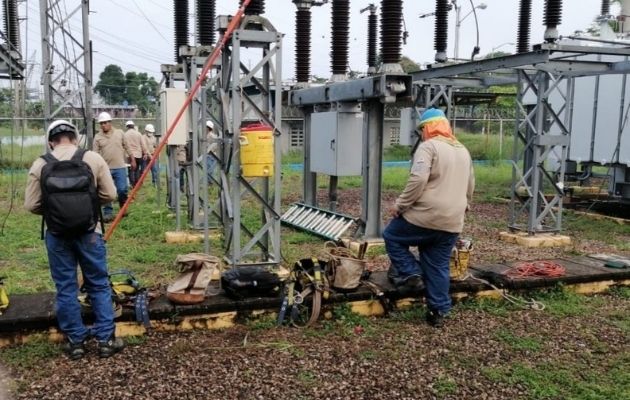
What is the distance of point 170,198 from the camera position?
13.2 metres

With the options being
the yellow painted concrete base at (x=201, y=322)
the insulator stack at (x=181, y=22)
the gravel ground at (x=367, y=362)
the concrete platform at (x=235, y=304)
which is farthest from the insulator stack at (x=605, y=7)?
the yellow painted concrete base at (x=201, y=322)

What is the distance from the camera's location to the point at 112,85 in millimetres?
67625

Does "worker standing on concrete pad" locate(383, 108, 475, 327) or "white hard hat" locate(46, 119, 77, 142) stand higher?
"white hard hat" locate(46, 119, 77, 142)

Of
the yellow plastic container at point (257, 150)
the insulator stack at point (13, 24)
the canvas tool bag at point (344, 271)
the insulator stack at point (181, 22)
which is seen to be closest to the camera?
the canvas tool bag at point (344, 271)

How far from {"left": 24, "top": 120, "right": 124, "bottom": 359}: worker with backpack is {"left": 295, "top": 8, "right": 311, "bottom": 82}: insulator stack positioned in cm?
749

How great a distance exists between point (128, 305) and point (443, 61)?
8.96m

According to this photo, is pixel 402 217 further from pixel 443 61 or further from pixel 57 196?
pixel 443 61

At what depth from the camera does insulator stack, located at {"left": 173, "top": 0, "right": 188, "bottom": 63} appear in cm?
1119

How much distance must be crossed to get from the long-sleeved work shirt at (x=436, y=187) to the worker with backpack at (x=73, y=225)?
8.99 ft

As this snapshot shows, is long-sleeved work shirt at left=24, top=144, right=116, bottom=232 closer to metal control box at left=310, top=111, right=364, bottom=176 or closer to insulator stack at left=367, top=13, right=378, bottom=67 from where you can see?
metal control box at left=310, top=111, right=364, bottom=176

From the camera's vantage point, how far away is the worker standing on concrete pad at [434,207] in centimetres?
575

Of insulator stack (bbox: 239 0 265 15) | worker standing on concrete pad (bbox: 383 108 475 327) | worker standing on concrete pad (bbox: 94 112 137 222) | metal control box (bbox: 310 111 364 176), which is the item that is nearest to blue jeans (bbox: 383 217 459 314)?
worker standing on concrete pad (bbox: 383 108 475 327)

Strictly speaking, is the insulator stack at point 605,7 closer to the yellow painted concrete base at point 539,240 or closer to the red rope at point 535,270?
the yellow painted concrete base at point 539,240

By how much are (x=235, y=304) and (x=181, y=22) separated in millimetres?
7214
